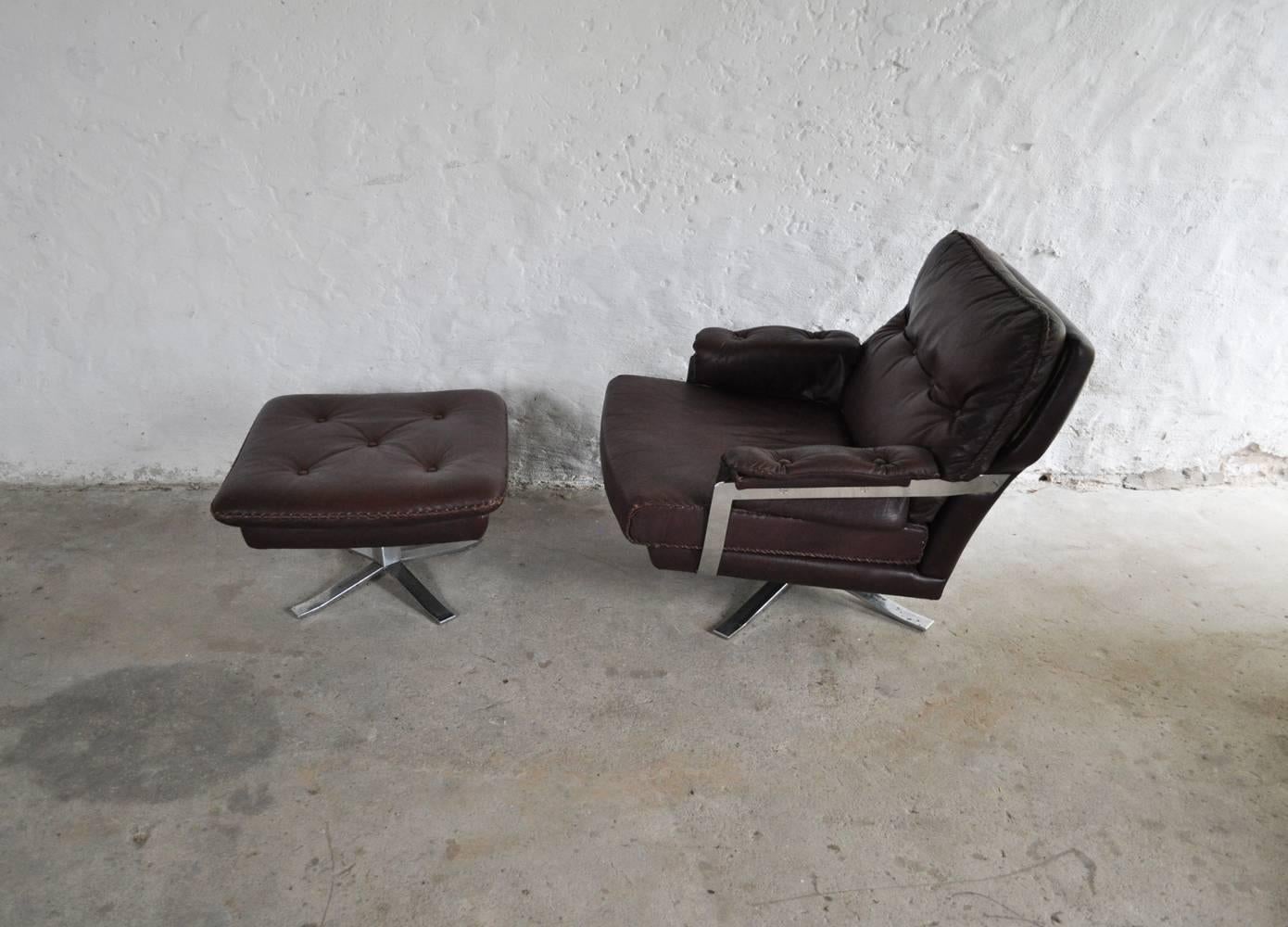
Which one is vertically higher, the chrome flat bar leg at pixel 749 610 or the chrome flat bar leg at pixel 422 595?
the chrome flat bar leg at pixel 749 610

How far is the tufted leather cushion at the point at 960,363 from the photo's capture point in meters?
1.77

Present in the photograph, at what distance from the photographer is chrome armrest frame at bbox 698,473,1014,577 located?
1882 mm

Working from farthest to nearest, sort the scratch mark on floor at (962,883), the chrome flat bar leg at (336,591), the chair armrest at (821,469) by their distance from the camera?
the chrome flat bar leg at (336,591) < the chair armrest at (821,469) < the scratch mark on floor at (962,883)

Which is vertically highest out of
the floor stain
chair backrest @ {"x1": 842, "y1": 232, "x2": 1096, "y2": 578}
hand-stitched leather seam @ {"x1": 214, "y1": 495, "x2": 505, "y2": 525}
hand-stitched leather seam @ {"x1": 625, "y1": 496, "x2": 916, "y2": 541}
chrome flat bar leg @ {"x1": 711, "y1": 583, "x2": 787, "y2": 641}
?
chair backrest @ {"x1": 842, "y1": 232, "x2": 1096, "y2": 578}

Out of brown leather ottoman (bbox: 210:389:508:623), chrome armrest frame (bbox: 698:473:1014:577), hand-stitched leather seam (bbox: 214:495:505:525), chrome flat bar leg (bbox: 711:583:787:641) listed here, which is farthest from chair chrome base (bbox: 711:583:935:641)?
hand-stitched leather seam (bbox: 214:495:505:525)

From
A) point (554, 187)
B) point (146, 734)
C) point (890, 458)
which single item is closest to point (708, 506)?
point (890, 458)

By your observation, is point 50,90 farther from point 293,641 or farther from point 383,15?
point 293,641

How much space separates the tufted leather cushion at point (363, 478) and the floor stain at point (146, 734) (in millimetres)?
Result: 352

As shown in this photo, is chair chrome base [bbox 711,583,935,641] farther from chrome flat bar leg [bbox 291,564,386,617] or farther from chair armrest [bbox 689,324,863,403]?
chrome flat bar leg [bbox 291,564,386,617]

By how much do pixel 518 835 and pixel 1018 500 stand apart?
2025 mm

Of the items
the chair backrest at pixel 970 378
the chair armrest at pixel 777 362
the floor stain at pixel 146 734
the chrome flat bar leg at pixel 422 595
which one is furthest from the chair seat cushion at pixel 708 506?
the floor stain at pixel 146 734

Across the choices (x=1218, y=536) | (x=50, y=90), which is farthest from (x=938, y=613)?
(x=50, y=90)

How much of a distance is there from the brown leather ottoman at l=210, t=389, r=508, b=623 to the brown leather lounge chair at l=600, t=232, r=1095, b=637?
1.09ft

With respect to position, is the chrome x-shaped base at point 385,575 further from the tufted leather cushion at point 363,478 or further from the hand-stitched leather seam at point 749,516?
the hand-stitched leather seam at point 749,516
